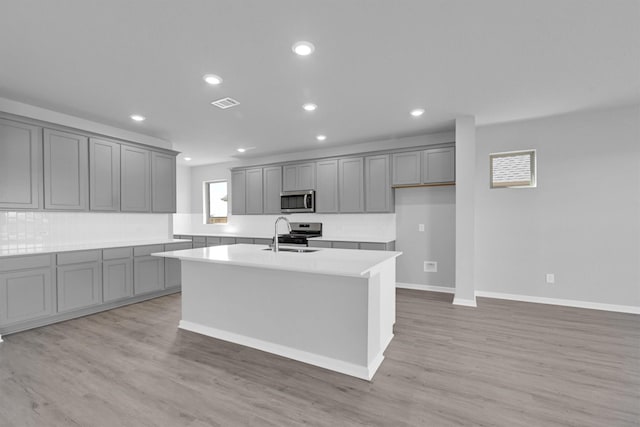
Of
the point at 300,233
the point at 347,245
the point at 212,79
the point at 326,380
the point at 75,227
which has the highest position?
the point at 212,79

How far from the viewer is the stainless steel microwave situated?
568 centimetres

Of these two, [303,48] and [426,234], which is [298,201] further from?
[303,48]

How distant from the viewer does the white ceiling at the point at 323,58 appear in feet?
6.34

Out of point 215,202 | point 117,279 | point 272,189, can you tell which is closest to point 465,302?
point 272,189

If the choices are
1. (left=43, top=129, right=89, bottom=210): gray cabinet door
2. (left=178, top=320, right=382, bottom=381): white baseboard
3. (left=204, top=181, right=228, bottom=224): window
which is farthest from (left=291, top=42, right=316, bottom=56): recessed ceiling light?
(left=204, top=181, right=228, bottom=224): window

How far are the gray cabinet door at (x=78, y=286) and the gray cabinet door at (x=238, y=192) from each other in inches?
121

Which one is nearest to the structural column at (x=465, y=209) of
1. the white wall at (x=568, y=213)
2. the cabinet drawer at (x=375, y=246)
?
the white wall at (x=568, y=213)

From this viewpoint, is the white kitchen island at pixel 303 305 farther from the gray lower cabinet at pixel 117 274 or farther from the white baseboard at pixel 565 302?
the white baseboard at pixel 565 302

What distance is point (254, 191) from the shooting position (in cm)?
643

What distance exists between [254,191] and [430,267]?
383cm

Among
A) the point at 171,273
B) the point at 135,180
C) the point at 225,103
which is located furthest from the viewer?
the point at 171,273

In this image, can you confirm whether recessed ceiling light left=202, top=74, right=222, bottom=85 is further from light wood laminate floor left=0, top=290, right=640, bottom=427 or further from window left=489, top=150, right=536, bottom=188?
window left=489, top=150, right=536, bottom=188

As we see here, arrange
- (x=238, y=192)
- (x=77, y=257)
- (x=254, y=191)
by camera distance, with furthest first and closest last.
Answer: (x=238, y=192) → (x=254, y=191) → (x=77, y=257)

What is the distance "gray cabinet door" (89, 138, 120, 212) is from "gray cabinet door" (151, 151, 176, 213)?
55 cm
